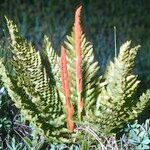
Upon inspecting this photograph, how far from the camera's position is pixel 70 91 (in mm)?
2023

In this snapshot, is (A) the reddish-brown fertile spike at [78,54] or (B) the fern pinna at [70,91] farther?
(B) the fern pinna at [70,91]

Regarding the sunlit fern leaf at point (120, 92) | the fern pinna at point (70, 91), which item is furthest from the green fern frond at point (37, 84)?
the sunlit fern leaf at point (120, 92)

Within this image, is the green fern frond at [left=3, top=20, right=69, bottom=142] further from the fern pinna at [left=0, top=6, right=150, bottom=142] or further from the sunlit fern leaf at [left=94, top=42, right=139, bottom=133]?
the sunlit fern leaf at [left=94, top=42, right=139, bottom=133]

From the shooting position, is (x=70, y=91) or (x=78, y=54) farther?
(x=70, y=91)

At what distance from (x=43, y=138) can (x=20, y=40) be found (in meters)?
0.38

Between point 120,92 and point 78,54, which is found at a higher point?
point 78,54

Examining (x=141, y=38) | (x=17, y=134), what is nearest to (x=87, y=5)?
(x=141, y=38)

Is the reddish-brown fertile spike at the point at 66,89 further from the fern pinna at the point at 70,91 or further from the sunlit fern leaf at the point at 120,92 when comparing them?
the sunlit fern leaf at the point at 120,92

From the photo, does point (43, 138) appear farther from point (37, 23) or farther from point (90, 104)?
point (37, 23)

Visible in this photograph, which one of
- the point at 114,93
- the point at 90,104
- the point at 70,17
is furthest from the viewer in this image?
the point at 70,17

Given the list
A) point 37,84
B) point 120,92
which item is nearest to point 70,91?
point 37,84

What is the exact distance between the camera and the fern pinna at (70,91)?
1.86 meters

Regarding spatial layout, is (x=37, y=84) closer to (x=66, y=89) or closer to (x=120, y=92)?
(x=66, y=89)

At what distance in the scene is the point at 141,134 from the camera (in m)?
1.95
